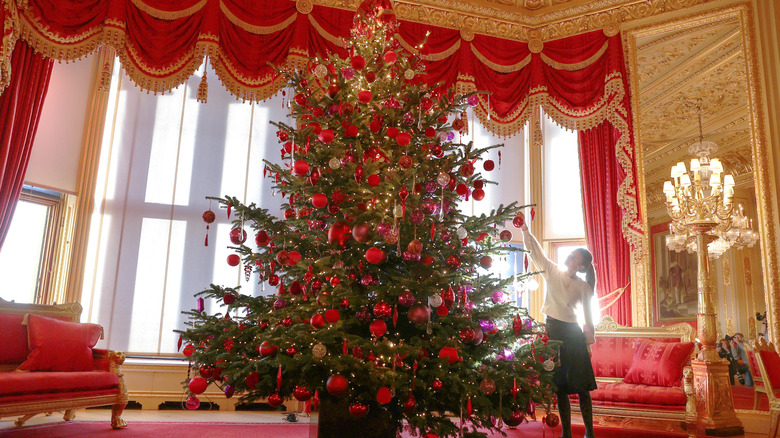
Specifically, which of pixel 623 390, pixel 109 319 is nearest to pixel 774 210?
pixel 623 390

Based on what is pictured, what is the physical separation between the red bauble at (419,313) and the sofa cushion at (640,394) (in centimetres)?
223

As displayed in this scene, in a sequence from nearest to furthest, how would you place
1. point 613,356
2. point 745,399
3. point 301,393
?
point 301,393, point 613,356, point 745,399

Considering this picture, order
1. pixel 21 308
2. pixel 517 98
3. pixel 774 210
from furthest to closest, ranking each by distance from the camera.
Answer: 1. pixel 517 98
2. pixel 774 210
3. pixel 21 308

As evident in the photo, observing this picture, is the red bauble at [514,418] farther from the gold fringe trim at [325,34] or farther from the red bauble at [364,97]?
the gold fringe trim at [325,34]

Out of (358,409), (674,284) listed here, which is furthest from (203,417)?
(674,284)

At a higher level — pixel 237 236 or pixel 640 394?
pixel 237 236

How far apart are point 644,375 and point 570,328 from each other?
1270mm

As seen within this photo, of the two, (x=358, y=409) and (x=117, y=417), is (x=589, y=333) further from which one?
(x=117, y=417)

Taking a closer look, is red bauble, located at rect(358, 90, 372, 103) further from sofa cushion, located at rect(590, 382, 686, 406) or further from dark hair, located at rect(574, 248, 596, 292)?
sofa cushion, located at rect(590, 382, 686, 406)

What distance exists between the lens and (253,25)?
5.05 m

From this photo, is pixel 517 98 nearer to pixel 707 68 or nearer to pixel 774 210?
pixel 707 68

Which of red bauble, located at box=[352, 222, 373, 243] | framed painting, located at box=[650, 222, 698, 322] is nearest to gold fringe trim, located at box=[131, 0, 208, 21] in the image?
red bauble, located at box=[352, 222, 373, 243]

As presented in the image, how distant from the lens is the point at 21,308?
403cm

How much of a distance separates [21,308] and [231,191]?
1912 mm
